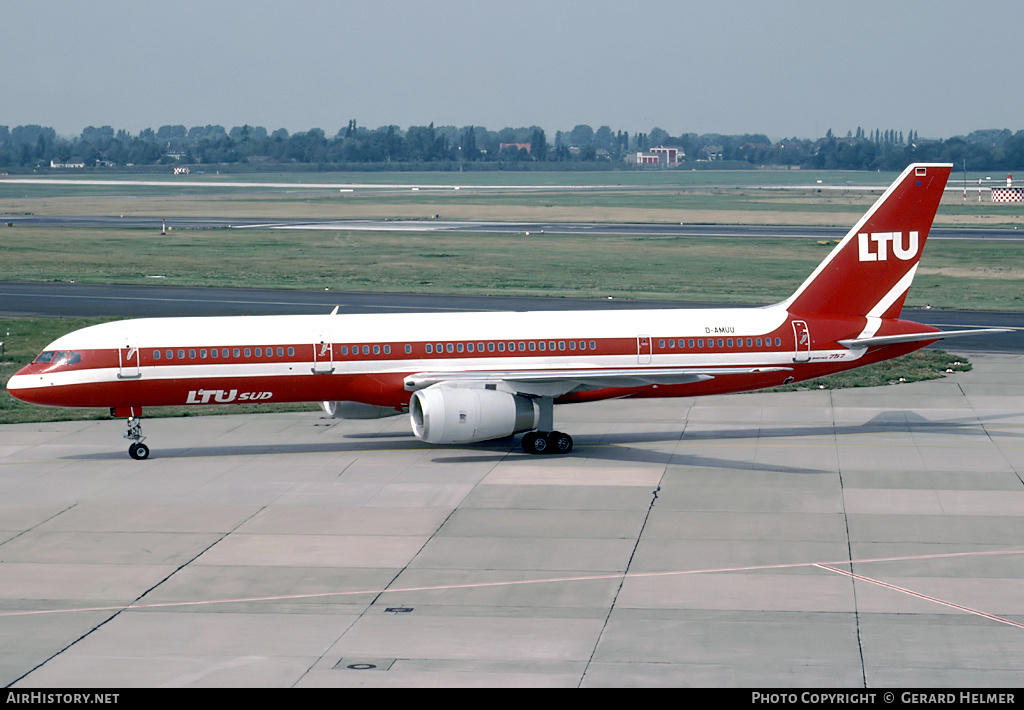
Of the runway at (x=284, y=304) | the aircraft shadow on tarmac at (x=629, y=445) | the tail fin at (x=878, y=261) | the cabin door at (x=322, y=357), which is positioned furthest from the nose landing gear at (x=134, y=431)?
the runway at (x=284, y=304)

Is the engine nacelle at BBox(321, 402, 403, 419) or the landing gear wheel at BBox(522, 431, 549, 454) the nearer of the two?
the landing gear wheel at BBox(522, 431, 549, 454)

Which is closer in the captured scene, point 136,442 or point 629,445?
point 136,442

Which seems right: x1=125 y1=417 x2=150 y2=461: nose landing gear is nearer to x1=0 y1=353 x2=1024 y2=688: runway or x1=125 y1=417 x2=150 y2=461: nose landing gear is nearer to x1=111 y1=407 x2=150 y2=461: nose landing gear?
x1=111 y1=407 x2=150 y2=461: nose landing gear

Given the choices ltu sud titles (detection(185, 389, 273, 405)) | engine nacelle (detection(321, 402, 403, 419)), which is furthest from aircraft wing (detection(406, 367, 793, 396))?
ltu sud titles (detection(185, 389, 273, 405))

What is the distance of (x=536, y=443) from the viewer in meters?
34.9

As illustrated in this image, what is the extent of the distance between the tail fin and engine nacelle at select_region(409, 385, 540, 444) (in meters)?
9.76

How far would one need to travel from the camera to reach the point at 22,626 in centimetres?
2109

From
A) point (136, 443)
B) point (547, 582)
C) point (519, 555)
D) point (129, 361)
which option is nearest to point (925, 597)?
point (547, 582)

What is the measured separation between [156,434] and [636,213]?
116 m

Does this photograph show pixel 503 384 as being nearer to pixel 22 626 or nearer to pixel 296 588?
pixel 296 588

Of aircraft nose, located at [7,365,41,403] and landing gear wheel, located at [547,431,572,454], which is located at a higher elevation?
aircraft nose, located at [7,365,41,403]
